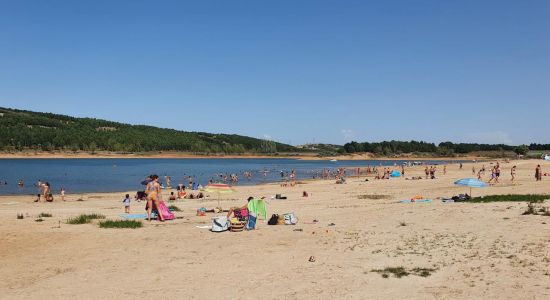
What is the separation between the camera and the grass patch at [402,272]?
11.3 meters

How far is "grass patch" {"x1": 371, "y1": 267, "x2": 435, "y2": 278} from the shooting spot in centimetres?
1134

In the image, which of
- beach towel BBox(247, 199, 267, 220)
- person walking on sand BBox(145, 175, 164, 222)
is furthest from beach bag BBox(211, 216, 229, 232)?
person walking on sand BBox(145, 175, 164, 222)

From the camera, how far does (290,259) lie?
13477 millimetres

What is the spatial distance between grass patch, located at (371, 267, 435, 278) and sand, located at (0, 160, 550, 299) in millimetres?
175

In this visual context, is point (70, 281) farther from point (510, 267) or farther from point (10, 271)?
point (510, 267)

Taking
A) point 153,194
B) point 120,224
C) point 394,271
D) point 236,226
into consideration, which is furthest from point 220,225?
point 394,271

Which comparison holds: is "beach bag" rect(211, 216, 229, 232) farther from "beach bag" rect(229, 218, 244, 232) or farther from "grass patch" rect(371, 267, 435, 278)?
"grass patch" rect(371, 267, 435, 278)

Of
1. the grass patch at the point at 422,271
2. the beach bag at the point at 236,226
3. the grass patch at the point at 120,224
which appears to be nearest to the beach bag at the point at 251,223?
the beach bag at the point at 236,226

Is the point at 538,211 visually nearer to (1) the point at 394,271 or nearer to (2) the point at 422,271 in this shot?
(2) the point at 422,271

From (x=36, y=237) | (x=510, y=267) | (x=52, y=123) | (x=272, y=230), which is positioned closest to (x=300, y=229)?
(x=272, y=230)

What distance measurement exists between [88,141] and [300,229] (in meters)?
175

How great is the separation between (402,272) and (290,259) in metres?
3.36

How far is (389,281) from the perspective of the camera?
1092 cm

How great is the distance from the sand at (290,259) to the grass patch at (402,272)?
0.18m
